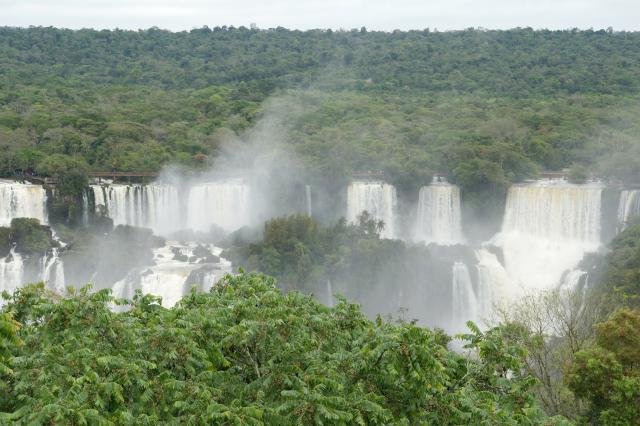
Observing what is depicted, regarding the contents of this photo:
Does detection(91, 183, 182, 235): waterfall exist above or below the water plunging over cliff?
above

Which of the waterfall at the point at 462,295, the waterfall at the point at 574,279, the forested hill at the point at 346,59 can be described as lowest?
the waterfall at the point at 462,295

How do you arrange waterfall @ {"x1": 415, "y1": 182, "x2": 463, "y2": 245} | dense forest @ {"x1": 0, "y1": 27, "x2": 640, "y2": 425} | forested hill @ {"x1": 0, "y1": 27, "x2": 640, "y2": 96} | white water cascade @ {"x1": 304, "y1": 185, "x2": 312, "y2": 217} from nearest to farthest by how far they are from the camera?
dense forest @ {"x1": 0, "y1": 27, "x2": 640, "y2": 425}
waterfall @ {"x1": 415, "y1": 182, "x2": 463, "y2": 245}
white water cascade @ {"x1": 304, "y1": 185, "x2": 312, "y2": 217}
forested hill @ {"x1": 0, "y1": 27, "x2": 640, "y2": 96}

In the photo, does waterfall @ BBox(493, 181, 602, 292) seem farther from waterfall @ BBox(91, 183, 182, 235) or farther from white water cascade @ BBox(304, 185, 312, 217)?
waterfall @ BBox(91, 183, 182, 235)

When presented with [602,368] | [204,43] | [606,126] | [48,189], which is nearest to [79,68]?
[204,43]

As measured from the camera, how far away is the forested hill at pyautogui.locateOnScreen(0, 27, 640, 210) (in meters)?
37.0

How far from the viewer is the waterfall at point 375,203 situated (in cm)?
3475

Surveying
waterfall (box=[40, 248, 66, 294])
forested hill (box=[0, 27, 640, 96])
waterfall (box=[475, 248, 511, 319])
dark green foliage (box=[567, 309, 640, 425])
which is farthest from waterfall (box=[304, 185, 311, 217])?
forested hill (box=[0, 27, 640, 96])

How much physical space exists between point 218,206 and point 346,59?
5054cm


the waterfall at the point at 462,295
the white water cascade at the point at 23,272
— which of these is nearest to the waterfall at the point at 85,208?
the white water cascade at the point at 23,272

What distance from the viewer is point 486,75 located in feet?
227

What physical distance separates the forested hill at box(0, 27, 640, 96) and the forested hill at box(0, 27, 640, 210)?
0.81 feet

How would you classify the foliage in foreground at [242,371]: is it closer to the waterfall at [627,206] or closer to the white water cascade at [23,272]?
the white water cascade at [23,272]

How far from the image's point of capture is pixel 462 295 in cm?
2962

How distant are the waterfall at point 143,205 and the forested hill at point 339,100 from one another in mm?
1965
